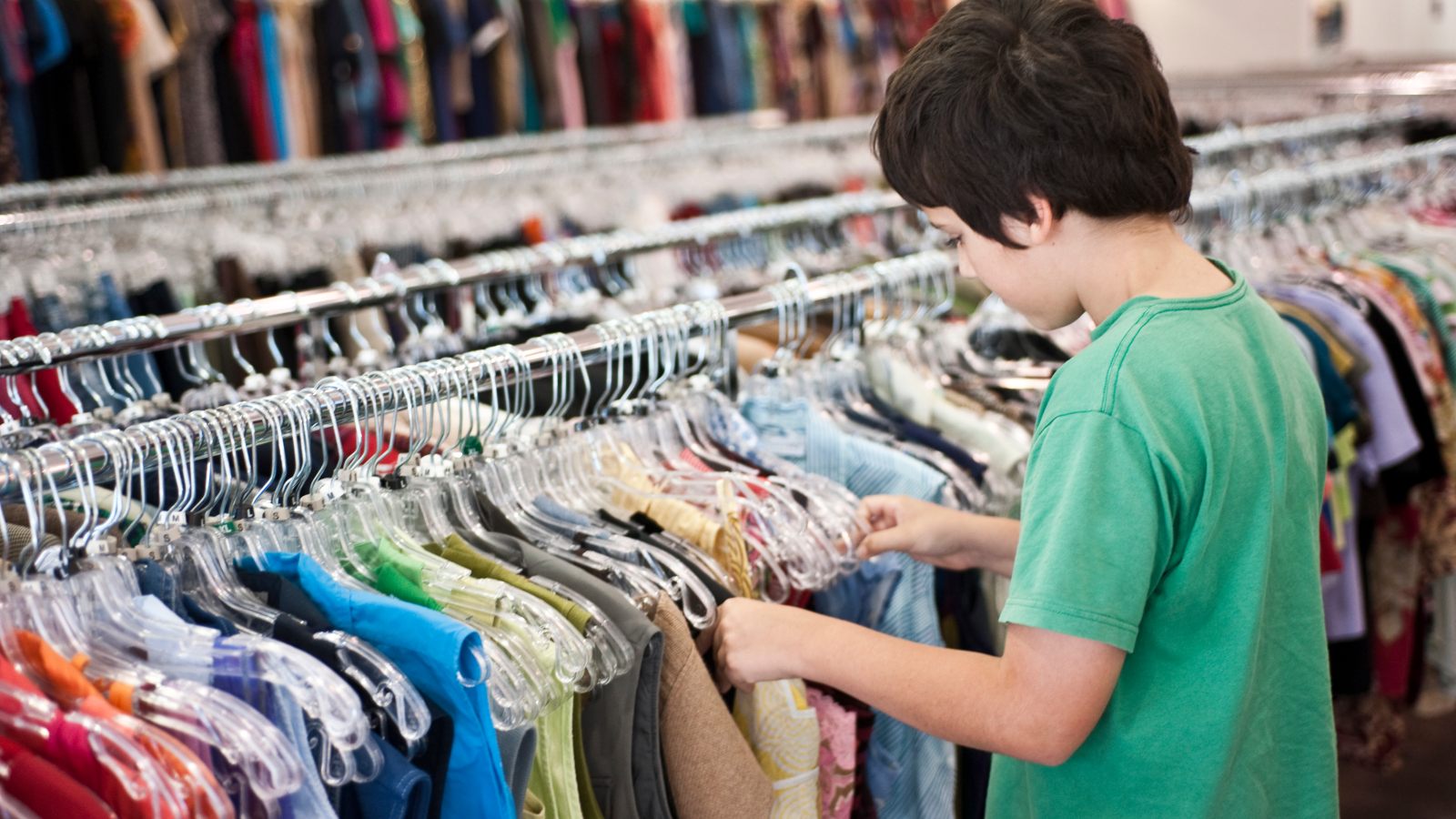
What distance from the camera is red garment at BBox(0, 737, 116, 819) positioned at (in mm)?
857

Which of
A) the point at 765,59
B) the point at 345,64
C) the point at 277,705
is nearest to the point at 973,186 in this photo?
the point at 277,705

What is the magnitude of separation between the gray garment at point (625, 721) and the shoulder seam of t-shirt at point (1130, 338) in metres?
0.44

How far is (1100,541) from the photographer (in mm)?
961

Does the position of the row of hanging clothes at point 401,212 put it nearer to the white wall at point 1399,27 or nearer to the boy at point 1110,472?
the boy at point 1110,472

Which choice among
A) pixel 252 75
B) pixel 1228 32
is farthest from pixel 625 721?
pixel 1228 32

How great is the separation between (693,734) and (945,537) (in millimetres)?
383

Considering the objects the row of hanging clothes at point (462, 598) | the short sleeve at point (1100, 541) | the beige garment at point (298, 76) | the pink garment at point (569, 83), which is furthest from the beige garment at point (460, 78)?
the short sleeve at point (1100, 541)

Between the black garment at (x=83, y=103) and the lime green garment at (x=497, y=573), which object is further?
the black garment at (x=83, y=103)

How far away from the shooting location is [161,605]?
3.42ft

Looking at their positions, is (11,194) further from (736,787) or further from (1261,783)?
(1261,783)

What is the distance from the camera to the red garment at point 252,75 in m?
4.55

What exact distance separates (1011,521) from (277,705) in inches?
31.0

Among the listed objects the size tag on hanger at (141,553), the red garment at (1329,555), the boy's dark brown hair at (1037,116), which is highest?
the boy's dark brown hair at (1037,116)

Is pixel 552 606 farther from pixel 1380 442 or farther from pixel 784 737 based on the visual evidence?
pixel 1380 442
